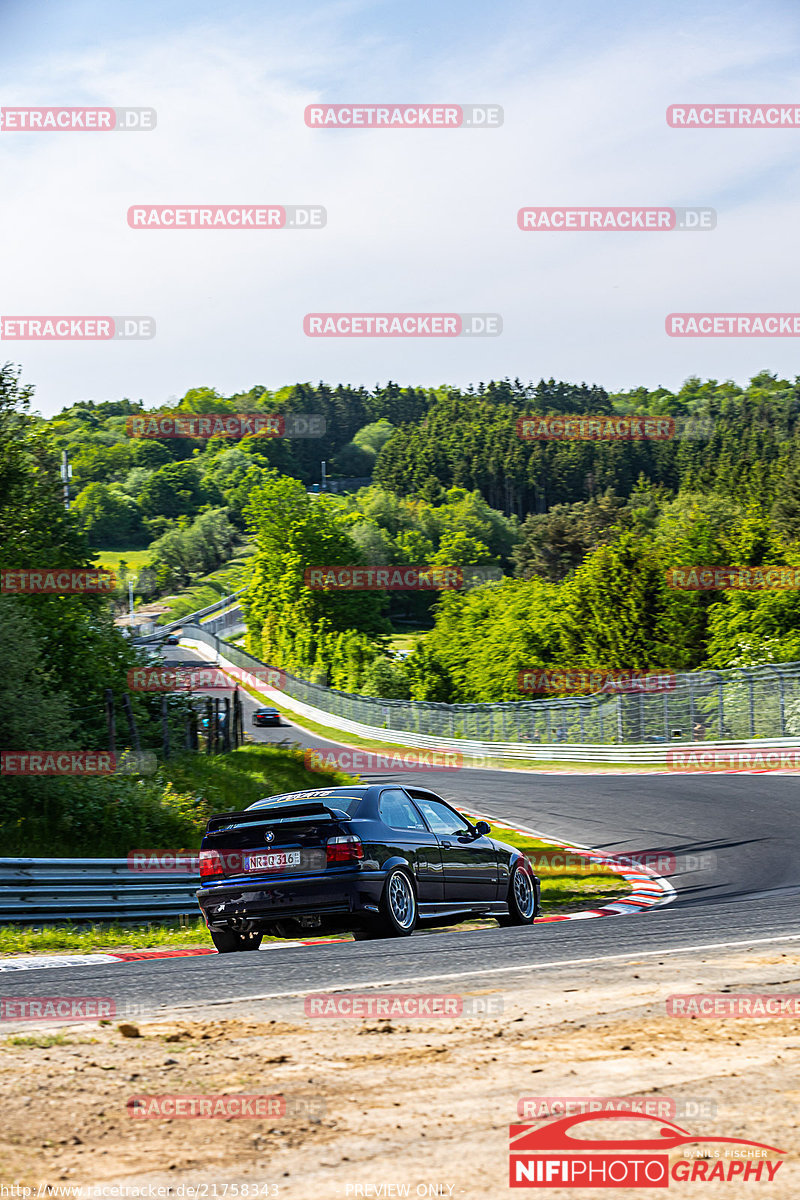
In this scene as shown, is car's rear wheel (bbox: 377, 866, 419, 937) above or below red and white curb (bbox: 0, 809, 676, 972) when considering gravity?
above

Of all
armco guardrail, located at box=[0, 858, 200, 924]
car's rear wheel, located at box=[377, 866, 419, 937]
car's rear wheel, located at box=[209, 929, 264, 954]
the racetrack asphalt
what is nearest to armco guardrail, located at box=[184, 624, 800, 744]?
the racetrack asphalt

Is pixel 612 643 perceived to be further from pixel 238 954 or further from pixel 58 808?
pixel 238 954

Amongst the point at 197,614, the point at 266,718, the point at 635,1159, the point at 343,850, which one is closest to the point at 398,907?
the point at 343,850

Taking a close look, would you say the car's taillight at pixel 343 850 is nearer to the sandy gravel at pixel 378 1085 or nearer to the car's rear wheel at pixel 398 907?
the car's rear wheel at pixel 398 907

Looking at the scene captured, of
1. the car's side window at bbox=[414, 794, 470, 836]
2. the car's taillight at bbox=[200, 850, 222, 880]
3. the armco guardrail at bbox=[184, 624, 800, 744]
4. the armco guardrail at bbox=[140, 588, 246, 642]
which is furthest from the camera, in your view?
the armco guardrail at bbox=[140, 588, 246, 642]

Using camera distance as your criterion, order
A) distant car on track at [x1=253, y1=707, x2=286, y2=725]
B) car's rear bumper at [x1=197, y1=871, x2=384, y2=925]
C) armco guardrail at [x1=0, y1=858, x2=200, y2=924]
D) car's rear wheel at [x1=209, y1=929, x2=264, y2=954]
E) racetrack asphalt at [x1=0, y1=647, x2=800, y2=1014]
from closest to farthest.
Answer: racetrack asphalt at [x1=0, y1=647, x2=800, y2=1014]
car's rear bumper at [x1=197, y1=871, x2=384, y2=925]
car's rear wheel at [x1=209, y1=929, x2=264, y2=954]
armco guardrail at [x1=0, y1=858, x2=200, y2=924]
distant car on track at [x1=253, y1=707, x2=286, y2=725]

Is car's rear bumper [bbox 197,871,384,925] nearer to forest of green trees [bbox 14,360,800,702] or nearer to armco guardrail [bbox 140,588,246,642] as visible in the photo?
forest of green trees [bbox 14,360,800,702]

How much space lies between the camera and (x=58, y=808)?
15.9 meters

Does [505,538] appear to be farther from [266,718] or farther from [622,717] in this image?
[622,717]

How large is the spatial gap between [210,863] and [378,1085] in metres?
5.23

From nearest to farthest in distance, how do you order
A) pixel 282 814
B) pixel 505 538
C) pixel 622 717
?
1. pixel 282 814
2. pixel 622 717
3. pixel 505 538

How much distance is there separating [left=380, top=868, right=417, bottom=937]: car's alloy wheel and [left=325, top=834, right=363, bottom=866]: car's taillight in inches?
16.7

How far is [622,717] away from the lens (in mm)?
40406

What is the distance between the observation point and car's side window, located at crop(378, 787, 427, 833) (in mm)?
10109
